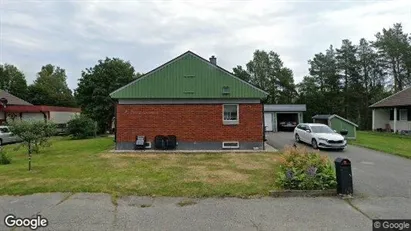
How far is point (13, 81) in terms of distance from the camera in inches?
2313

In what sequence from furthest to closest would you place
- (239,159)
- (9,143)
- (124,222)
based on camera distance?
(9,143) → (239,159) → (124,222)

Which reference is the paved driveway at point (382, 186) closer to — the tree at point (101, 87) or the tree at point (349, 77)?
the tree at point (101, 87)

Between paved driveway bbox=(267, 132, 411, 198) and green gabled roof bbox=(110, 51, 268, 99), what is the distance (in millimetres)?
6111

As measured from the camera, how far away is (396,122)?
31.8 metres

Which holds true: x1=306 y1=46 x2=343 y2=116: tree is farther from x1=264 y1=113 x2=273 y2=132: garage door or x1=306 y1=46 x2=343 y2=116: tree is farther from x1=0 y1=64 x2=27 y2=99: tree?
x1=0 y1=64 x2=27 y2=99: tree

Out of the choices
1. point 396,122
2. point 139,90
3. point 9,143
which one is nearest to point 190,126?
point 139,90

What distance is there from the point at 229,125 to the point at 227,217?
11.0m

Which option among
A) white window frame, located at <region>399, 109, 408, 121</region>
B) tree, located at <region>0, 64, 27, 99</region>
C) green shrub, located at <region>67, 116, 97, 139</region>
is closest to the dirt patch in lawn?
green shrub, located at <region>67, 116, 97, 139</region>

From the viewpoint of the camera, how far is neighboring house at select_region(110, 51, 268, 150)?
17.2 meters

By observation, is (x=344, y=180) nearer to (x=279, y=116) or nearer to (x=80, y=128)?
(x=80, y=128)

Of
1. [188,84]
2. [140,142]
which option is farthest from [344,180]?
[140,142]

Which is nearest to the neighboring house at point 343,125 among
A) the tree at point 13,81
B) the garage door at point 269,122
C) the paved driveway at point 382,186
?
the paved driveway at point 382,186

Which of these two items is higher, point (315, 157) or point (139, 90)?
point (139, 90)

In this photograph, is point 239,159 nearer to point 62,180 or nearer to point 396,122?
point 62,180
